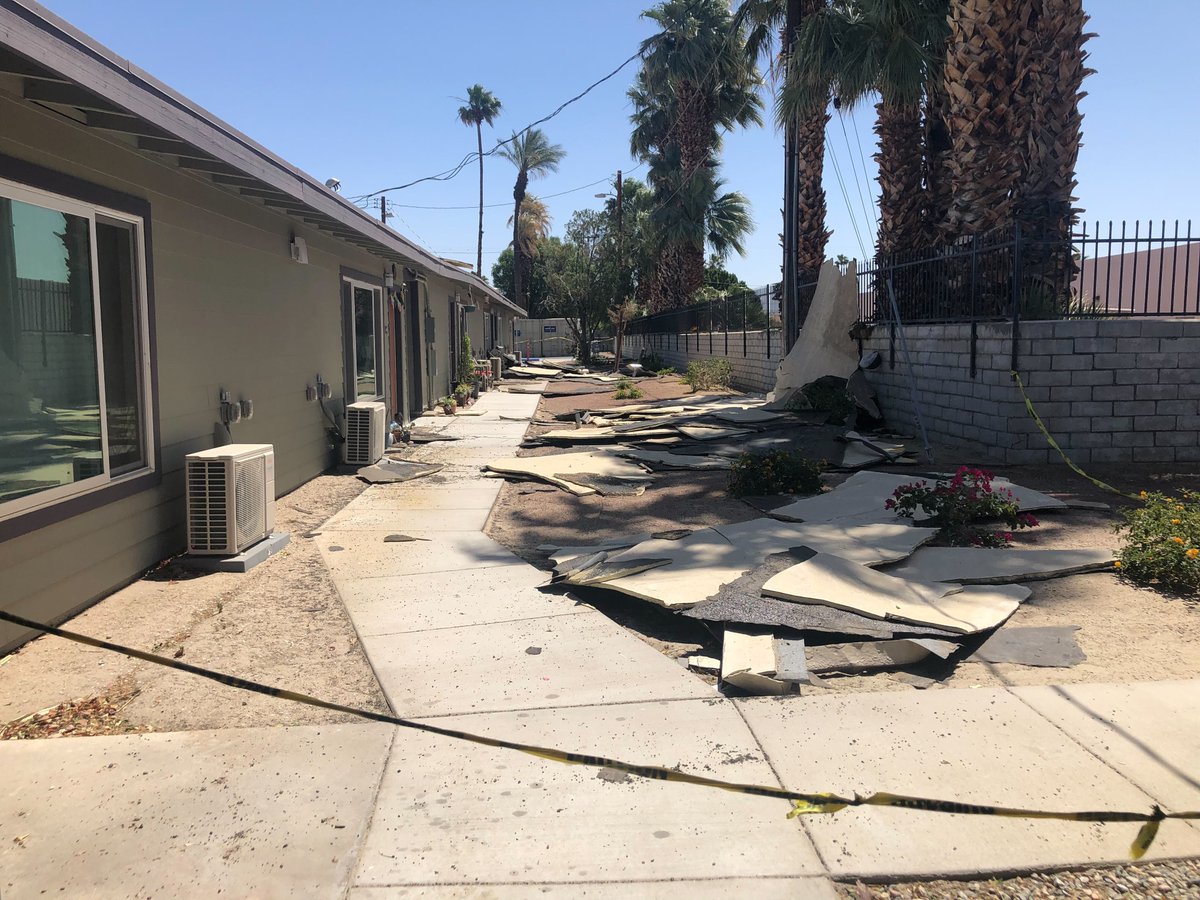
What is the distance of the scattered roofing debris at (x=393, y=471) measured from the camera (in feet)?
32.8

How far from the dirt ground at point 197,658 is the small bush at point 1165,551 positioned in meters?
4.68

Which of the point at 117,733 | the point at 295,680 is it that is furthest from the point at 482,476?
the point at 117,733

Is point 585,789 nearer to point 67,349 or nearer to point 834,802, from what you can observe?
point 834,802

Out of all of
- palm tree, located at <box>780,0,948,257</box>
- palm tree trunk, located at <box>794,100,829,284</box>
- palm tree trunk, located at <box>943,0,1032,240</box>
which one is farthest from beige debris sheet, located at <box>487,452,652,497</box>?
palm tree trunk, located at <box>794,100,829,284</box>

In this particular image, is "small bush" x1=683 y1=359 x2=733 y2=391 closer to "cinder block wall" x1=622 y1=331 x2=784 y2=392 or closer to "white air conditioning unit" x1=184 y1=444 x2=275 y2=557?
"cinder block wall" x1=622 y1=331 x2=784 y2=392

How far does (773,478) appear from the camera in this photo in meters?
8.70

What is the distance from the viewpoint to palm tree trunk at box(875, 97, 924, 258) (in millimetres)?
15695

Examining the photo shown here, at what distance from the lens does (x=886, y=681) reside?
4230mm

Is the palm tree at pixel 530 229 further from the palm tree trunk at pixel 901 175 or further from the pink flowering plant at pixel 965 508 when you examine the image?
the pink flowering plant at pixel 965 508

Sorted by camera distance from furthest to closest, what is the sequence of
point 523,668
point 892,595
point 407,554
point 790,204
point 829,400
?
point 790,204, point 829,400, point 407,554, point 892,595, point 523,668

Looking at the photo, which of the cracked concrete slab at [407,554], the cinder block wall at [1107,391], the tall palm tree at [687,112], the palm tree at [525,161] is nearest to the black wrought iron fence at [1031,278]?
the cinder block wall at [1107,391]

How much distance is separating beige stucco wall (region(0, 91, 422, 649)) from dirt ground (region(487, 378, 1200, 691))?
2.43 metres

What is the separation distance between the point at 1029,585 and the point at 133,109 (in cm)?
582

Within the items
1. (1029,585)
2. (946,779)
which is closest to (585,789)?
(946,779)
